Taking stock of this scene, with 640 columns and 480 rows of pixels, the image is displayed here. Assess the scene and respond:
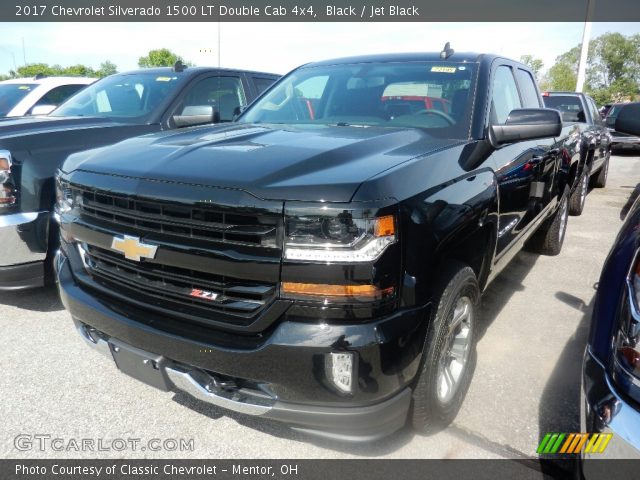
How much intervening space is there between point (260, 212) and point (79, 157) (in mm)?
1337

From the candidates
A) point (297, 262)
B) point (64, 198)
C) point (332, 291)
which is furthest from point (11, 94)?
point (332, 291)

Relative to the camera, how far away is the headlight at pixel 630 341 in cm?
152

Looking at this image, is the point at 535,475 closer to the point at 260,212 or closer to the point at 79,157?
the point at 260,212

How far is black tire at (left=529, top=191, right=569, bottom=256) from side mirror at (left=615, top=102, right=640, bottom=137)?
2.37 meters

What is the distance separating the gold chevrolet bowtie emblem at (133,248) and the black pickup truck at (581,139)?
4.34 meters

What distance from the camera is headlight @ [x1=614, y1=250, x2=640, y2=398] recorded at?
152cm

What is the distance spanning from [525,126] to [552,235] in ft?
9.49

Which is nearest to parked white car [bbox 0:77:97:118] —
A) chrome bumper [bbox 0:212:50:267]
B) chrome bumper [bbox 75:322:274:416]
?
chrome bumper [bbox 0:212:50:267]

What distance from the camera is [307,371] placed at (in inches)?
70.1

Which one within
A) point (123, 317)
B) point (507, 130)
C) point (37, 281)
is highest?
point (507, 130)

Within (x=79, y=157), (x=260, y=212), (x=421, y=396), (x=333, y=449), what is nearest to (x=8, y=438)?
(x=79, y=157)

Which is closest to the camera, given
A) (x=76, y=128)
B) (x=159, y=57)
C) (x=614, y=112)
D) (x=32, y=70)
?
(x=76, y=128)

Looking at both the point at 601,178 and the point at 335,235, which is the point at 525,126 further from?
the point at 601,178

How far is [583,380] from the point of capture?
1736mm
